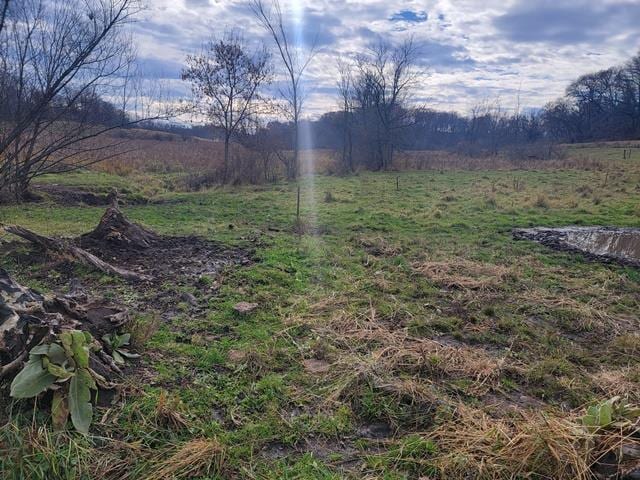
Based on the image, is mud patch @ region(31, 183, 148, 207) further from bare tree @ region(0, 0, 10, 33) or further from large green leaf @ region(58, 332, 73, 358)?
large green leaf @ region(58, 332, 73, 358)

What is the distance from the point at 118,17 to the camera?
14.8 ft

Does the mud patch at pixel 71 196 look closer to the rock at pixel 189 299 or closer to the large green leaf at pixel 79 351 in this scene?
the rock at pixel 189 299

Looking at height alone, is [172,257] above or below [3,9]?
→ below

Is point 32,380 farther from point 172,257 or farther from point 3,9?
point 172,257

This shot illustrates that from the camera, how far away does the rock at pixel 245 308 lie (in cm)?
461

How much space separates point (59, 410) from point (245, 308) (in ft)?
7.53

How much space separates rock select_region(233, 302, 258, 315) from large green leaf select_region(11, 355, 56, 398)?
216cm

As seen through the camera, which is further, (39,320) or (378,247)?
(378,247)

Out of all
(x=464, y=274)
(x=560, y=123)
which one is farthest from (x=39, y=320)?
(x=560, y=123)

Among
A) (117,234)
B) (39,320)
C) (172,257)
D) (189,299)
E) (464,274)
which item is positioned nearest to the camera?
(39,320)

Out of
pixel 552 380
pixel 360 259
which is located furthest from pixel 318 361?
pixel 360 259

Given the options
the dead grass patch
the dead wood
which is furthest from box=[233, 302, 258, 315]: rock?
the dead grass patch

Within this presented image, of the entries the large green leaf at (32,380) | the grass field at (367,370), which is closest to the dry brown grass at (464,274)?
the grass field at (367,370)

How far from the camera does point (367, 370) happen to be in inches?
135
